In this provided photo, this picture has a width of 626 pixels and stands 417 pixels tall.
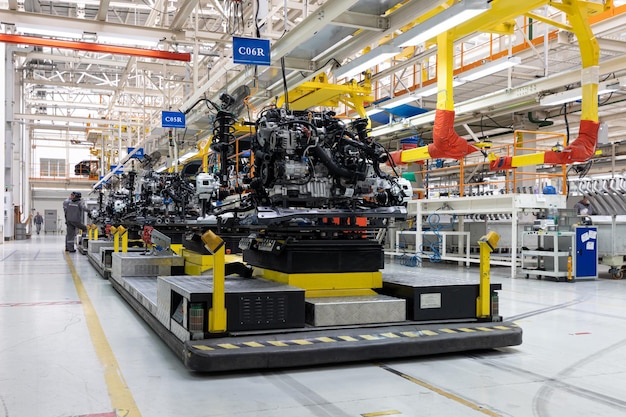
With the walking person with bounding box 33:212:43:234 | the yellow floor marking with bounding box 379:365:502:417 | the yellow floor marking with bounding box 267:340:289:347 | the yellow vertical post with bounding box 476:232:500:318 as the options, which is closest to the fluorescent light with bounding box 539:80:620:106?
the yellow vertical post with bounding box 476:232:500:318

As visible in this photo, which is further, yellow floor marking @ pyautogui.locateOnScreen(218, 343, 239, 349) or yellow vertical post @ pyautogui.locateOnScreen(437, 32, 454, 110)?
yellow vertical post @ pyautogui.locateOnScreen(437, 32, 454, 110)

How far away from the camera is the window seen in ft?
→ 143

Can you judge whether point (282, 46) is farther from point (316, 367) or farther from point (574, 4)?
point (316, 367)

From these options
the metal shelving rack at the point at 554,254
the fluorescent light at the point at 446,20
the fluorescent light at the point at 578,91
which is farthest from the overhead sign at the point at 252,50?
the metal shelving rack at the point at 554,254

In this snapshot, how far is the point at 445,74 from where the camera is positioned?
30.1 feet

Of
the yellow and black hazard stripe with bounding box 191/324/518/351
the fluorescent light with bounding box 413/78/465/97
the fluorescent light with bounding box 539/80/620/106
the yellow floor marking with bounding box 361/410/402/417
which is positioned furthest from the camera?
the fluorescent light with bounding box 413/78/465/97

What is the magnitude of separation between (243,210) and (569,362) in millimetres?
3726

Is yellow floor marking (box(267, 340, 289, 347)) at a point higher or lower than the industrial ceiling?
lower

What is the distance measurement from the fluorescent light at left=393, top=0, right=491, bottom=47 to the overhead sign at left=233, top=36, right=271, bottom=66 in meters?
2.00

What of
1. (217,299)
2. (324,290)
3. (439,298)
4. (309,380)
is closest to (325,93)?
(324,290)

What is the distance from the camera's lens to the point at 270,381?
409 cm

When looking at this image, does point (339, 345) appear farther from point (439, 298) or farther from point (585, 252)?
point (585, 252)

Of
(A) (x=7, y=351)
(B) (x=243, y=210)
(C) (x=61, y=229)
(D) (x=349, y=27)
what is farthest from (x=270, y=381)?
(C) (x=61, y=229)

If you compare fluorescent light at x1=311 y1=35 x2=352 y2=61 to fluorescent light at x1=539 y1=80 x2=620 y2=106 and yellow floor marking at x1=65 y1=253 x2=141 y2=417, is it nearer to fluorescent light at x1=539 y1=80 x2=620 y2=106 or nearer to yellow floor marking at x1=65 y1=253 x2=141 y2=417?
fluorescent light at x1=539 y1=80 x2=620 y2=106
